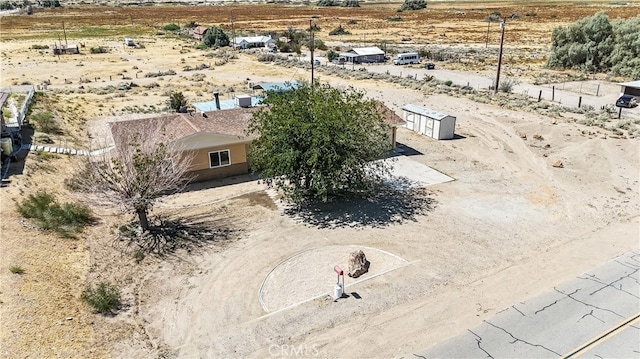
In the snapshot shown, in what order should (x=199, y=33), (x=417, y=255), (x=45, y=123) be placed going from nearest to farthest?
(x=417, y=255)
(x=45, y=123)
(x=199, y=33)

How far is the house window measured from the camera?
27795mm

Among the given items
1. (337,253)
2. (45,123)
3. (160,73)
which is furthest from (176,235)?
(160,73)

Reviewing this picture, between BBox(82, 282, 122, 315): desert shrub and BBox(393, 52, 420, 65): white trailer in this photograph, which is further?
BBox(393, 52, 420, 65): white trailer

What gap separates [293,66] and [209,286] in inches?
2275

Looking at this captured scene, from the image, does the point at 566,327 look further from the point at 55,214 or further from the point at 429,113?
the point at 429,113

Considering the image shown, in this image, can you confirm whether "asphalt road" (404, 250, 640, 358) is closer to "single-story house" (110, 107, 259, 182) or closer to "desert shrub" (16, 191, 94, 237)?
"desert shrub" (16, 191, 94, 237)

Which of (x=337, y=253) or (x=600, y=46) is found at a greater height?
(x=600, y=46)

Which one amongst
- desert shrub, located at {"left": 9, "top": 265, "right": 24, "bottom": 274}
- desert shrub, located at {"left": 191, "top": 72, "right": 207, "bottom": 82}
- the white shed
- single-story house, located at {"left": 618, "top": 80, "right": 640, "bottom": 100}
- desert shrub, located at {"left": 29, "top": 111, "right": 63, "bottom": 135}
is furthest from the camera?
desert shrub, located at {"left": 191, "top": 72, "right": 207, "bottom": 82}

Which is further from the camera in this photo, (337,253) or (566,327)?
(337,253)

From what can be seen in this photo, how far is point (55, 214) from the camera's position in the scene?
21.8 m

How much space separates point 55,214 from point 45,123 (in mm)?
16002

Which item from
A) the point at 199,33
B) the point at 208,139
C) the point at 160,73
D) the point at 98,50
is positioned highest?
the point at 199,33

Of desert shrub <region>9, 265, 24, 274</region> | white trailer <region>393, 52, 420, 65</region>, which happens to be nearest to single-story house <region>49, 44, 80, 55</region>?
white trailer <region>393, 52, 420, 65</region>

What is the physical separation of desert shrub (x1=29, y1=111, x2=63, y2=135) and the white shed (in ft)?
90.3
